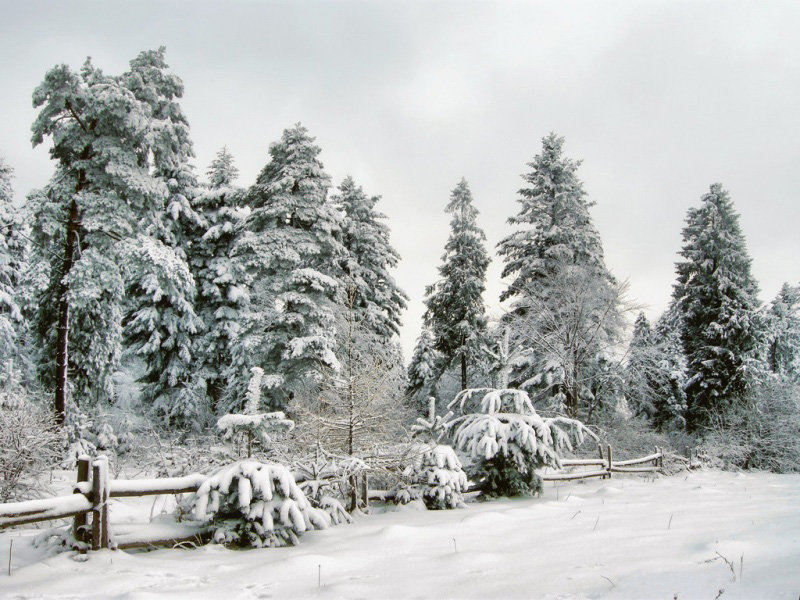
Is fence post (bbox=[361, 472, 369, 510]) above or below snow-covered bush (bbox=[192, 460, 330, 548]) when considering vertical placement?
below

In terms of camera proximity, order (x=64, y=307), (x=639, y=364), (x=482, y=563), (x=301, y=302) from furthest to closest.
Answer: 1. (x=639, y=364)
2. (x=301, y=302)
3. (x=64, y=307)
4. (x=482, y=563)

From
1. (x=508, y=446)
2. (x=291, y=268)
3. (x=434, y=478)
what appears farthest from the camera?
(x=291, y=268)

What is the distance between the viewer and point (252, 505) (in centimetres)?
680

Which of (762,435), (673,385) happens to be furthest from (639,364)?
(673,385)

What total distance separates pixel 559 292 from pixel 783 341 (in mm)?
18380

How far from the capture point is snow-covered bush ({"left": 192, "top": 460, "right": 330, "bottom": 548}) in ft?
21.9

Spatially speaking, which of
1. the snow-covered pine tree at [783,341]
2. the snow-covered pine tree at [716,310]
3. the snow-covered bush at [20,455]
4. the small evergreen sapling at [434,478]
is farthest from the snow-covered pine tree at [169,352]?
the snow-covered pine tree at [783,341]

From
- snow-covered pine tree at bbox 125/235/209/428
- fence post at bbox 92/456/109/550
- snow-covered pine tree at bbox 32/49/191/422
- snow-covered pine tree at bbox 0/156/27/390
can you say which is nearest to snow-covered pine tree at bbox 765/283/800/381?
snow-covered pine tree at bbox 125/235/209/428

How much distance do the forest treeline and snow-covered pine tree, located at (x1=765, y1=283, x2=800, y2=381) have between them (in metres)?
0.15

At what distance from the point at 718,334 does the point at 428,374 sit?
15.9m

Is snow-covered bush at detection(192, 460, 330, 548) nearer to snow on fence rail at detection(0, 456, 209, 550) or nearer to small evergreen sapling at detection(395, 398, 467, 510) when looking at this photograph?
snow on fence rail at detection(0, 456, 209, 550)

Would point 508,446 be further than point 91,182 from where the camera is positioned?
No

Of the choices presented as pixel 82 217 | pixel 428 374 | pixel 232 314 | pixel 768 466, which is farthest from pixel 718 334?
pixel 82 217

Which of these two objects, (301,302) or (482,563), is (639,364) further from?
(482,563)
